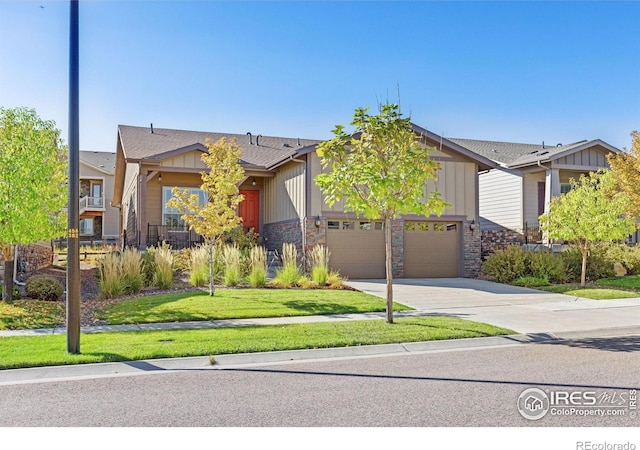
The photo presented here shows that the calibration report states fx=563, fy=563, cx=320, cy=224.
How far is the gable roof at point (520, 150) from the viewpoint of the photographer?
79.7ft

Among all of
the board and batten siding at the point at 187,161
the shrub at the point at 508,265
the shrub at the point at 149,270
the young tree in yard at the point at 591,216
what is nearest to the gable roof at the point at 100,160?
the board and batten siding at the point at 187,161

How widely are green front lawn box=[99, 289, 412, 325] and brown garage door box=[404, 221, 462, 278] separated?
6.38 metres

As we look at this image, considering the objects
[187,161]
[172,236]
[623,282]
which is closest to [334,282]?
[187,161]

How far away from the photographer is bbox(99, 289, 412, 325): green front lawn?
11.6m

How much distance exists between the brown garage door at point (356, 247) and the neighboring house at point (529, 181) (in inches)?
253

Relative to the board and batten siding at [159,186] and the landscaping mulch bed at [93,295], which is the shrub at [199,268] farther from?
the board and batten siding at [159,186]

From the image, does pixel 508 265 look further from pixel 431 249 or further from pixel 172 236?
pixel 172 236

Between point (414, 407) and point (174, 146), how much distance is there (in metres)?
21.0

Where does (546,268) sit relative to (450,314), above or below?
above

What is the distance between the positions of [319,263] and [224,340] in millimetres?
8433

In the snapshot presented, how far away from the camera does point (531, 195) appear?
25594mm

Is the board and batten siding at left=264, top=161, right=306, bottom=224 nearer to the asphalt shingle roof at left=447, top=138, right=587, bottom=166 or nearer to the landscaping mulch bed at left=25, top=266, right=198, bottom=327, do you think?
the landscaping mulch bed at left=25, top=266, right=198, bottom=327

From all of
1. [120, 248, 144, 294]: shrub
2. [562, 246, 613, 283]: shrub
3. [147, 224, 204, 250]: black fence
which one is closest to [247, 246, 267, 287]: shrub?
[120, 248, 144, 294]: shrub
